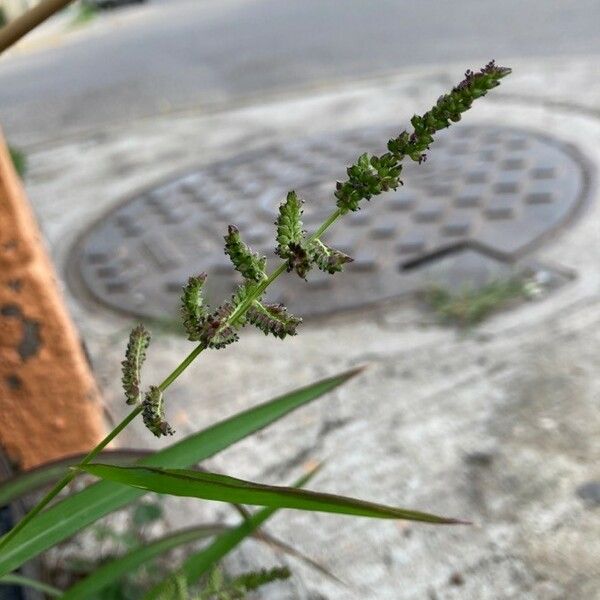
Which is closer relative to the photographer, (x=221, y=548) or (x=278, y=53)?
(x=221, y=548)

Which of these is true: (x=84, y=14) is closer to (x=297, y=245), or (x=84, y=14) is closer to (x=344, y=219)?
(x=344, y=219)

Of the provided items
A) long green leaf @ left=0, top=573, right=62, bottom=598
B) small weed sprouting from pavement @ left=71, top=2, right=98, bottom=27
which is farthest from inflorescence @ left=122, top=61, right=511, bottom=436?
small weed sprouting from pavement @ left=71, top=2, right=98, bottom=27

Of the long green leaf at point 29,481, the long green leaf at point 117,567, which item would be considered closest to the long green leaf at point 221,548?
the long green leaf at point 117,567

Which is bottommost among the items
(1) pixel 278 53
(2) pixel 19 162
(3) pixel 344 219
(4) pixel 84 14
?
(4) pixel 84 14

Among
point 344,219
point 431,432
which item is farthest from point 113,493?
point 344,219

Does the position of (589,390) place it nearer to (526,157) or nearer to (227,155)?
(526,157)

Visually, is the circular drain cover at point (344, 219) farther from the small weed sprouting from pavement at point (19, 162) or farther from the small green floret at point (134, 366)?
the small green floret at point (134, 366)

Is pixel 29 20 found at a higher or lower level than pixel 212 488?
higher

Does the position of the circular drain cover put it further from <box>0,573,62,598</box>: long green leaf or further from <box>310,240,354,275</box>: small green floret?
<box>310,240,354,275</box>: small green floret
